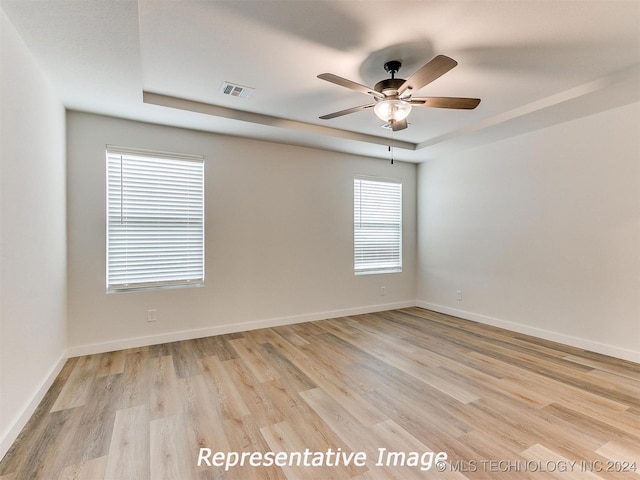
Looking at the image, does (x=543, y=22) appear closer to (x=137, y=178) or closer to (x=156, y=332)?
(x=137, y=178)

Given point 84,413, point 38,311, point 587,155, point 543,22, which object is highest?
point 543,22

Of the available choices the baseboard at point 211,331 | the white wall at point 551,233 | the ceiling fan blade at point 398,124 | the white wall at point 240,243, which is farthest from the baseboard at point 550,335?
the ceiling fan blade at point 398,124

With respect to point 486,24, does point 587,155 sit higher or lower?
lower

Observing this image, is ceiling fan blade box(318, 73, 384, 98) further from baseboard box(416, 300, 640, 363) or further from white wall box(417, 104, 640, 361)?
baseboard box(416, 300, 640, 363)

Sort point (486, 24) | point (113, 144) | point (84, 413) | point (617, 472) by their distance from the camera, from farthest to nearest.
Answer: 1. point (113, 144)
2. point (84, 413)
3. point (486, 24)
4. point (617, 472)

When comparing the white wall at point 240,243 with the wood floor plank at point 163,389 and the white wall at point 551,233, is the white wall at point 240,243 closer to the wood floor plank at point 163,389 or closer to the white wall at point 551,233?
the wood floor plank at point 163,389

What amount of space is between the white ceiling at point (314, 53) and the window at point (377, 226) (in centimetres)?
170

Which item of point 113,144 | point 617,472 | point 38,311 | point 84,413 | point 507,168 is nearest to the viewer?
point 617,472

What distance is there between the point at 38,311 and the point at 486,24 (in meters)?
3.77

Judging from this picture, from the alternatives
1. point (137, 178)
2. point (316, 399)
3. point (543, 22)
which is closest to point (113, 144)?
point (137, 178)

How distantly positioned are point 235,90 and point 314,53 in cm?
95

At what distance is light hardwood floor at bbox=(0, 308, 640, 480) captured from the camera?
1.70 meters

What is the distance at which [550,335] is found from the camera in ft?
12.3

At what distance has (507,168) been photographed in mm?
4191
